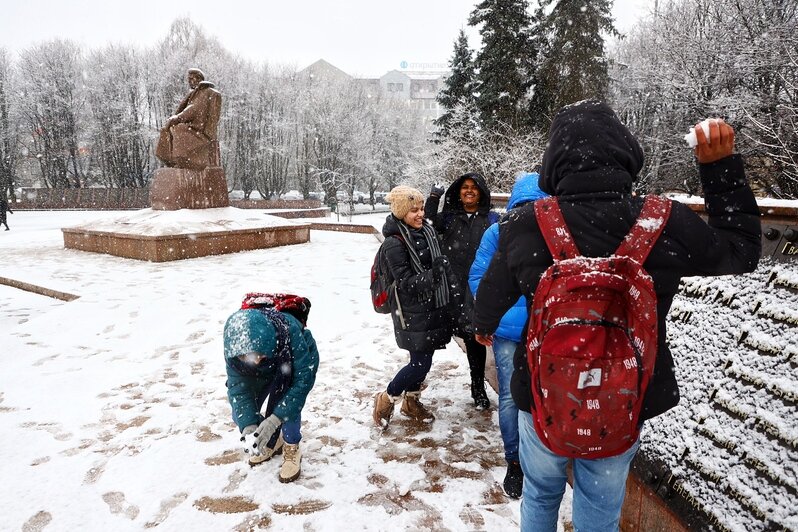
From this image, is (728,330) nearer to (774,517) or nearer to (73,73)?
(774,517)

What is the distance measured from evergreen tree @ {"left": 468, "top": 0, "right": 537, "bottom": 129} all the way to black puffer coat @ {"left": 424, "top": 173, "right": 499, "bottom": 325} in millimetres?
20444

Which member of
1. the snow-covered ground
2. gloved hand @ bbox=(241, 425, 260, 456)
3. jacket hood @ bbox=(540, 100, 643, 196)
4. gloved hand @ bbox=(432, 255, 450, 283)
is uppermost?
jacket hood @ bbox=(540, 100, 643, 196)

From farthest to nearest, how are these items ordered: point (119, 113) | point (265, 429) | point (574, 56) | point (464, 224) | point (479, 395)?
point (119, 113), point (574, 56), point (479, 395), point (464, 224), point (265, 429)

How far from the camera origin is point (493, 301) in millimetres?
1613

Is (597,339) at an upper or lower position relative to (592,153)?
lower

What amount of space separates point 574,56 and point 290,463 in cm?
2432

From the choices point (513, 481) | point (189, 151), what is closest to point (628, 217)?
point (513, 481)

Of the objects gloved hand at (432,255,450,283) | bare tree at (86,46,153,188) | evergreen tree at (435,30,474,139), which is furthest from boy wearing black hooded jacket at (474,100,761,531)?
bare tree at (86,46,153,188)

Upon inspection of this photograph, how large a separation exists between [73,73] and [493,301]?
4299 centimetres

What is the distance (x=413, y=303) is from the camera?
2.94m

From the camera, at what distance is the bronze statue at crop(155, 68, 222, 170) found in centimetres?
1130

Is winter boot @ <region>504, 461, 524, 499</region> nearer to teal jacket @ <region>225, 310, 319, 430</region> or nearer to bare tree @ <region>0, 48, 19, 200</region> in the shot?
teal jacket @ <region>225, 310, 319, 430</region>

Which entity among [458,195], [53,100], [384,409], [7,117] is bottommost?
[384,409]

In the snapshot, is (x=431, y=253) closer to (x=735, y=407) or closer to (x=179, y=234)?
(x=735, y=407)
